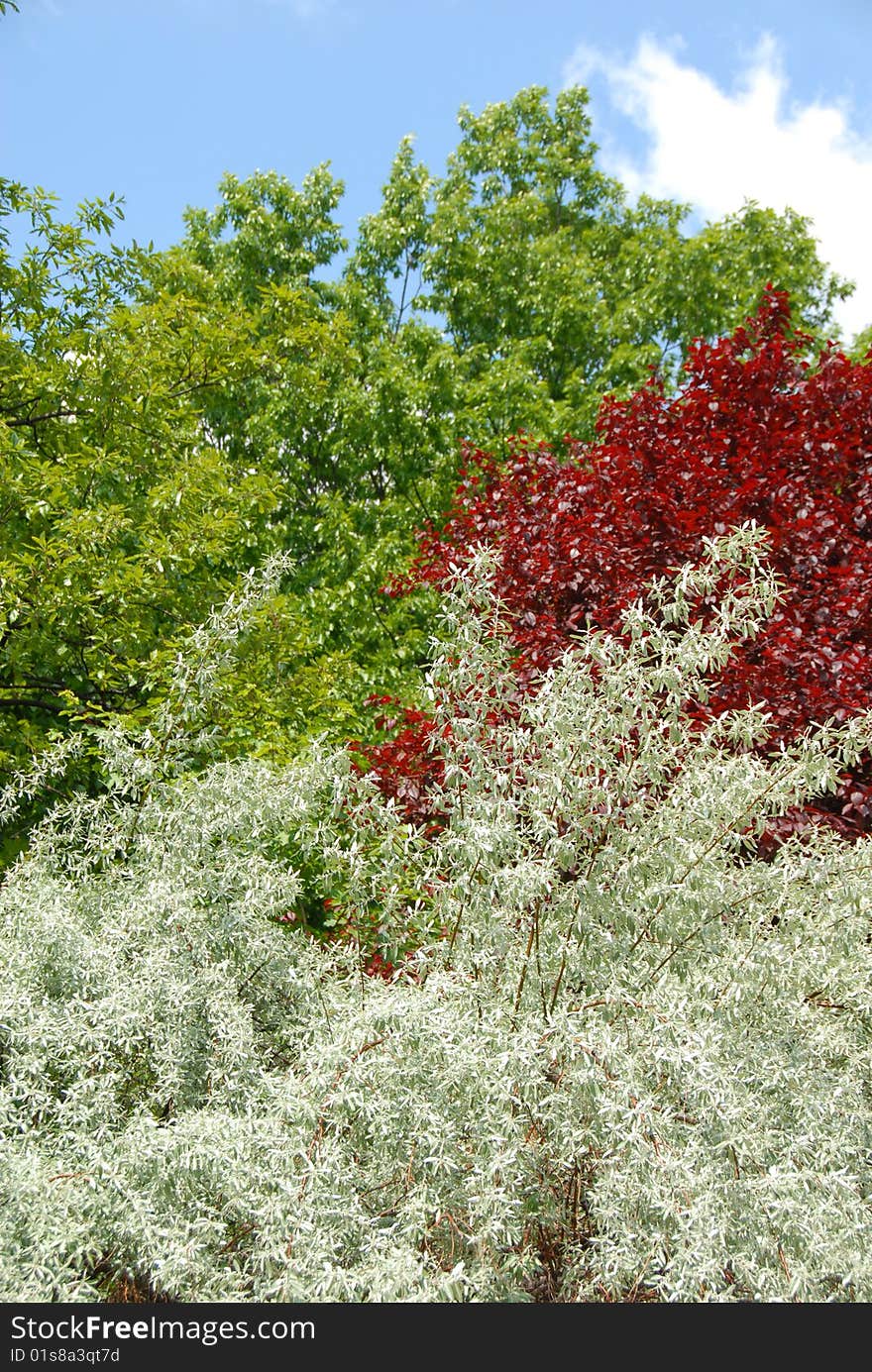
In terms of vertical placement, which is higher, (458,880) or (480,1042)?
(458,880)

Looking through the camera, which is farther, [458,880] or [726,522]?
[726,522]

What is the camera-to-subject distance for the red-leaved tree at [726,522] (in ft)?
19.2

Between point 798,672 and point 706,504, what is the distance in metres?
1.29

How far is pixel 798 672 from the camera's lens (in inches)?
235

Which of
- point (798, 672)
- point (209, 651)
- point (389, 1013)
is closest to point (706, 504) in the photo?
point (798, 672)

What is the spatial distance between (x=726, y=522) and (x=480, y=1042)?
4.23m

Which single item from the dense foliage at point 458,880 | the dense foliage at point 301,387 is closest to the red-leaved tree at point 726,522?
the dense foliage at point 458,880

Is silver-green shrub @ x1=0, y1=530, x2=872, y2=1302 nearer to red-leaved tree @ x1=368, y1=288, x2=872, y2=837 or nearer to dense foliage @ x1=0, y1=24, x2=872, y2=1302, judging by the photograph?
dense foliage @ x1=0, y1=24, x2=872, y2=1302

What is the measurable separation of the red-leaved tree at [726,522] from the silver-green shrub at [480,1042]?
1.49 meters

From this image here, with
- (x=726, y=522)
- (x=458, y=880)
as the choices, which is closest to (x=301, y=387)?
(x=726, y=522)

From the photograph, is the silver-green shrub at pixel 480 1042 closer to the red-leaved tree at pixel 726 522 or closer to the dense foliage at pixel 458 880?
the dense foliage at pixel 458 880

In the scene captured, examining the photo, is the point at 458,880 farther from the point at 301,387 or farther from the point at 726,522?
the point at 301,387

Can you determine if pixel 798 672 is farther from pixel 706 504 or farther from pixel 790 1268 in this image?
pixel 790 1268

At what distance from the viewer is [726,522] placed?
661cm
